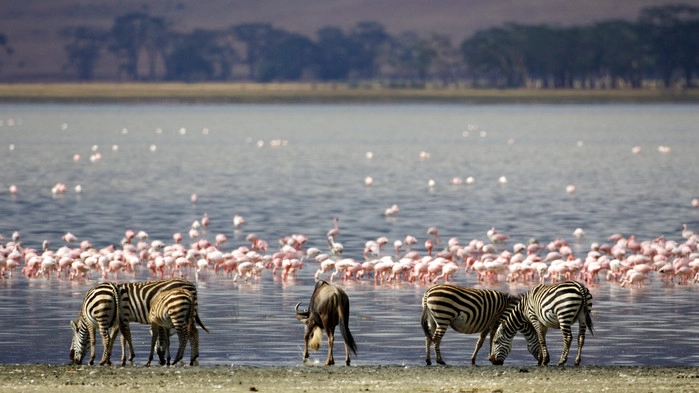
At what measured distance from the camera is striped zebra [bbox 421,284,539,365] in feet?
47.7

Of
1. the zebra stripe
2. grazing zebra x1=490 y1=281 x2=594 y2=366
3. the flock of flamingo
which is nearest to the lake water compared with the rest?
the flock of flamingo

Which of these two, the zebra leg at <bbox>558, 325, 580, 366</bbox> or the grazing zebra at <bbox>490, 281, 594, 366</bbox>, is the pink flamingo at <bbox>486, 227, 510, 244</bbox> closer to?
the grazing zebra at <bbox>490, 281, 594, 366</bbox>

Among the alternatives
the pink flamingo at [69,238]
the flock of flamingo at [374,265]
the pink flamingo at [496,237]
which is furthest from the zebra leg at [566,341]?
the pink flamingo at [69,238]

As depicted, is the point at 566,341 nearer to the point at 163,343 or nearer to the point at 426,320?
the point at 426,320

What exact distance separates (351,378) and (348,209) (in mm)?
25198

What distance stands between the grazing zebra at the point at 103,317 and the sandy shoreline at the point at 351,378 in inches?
13.7

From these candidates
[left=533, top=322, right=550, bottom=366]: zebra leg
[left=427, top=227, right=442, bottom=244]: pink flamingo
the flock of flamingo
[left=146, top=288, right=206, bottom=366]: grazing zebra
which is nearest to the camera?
[left=146, top=288, right=206, bottom=366]: grazing zebra

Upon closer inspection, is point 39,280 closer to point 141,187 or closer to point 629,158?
point 141,187

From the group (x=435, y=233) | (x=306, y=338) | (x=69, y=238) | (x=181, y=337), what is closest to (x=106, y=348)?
(x=181, y=337)

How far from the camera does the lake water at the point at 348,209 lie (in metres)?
17.1

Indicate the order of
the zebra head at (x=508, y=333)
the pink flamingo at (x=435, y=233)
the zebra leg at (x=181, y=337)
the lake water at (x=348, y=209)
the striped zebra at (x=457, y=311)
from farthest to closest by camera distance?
the pink flamingo at (x=435, y=233), the lake water at (x=348, y=209), the zebra head at (x=508, y=333), the striped zebra at (x=457, y=311), the zebra leg at (x=181, y=337)

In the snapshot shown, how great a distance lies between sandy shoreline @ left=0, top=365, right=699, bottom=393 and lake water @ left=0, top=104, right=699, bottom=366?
124cm

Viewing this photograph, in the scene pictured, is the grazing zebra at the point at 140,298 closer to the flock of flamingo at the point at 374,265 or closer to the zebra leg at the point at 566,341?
the zebra leg at the point at 566,341

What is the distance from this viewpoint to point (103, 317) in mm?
14352
